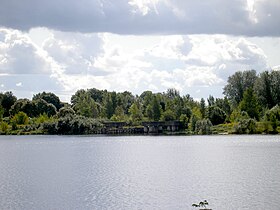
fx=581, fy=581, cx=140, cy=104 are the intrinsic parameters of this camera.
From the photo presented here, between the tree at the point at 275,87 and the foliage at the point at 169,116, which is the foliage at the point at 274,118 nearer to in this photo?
the tree at the point at 275,87

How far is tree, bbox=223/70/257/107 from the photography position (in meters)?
177

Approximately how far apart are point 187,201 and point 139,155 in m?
42.0

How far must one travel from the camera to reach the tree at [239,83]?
177250 millimetres

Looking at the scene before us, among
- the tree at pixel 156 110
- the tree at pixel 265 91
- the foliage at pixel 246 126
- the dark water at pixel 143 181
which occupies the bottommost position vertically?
the dark water at pixel 143 181

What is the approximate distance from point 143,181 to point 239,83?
131367 millimetres

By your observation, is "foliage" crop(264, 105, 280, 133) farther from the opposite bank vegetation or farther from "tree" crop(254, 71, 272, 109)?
"tree" crop(254, 71, 272, 109)

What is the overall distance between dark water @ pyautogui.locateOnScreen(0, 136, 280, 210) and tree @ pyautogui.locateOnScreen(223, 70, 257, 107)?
324 feet

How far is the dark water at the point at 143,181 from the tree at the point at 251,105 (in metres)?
68.8

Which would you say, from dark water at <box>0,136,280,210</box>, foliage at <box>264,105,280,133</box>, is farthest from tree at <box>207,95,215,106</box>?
dark water at <box>0,136,280,210</box>

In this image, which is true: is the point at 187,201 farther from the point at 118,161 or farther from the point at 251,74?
the point at 251,74

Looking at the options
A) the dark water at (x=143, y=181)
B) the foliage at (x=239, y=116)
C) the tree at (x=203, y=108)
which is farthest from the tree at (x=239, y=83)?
the dark water at (x=143, y=181)

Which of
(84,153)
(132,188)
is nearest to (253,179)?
(132,188)

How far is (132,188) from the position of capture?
46531 millimetres

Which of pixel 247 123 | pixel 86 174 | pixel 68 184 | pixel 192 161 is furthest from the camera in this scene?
pixel 247 123
